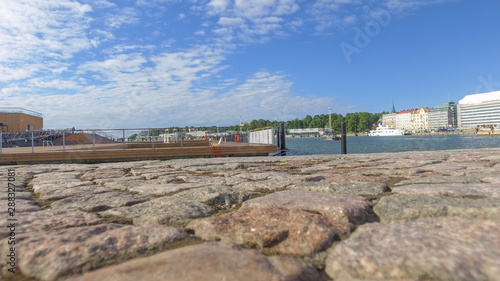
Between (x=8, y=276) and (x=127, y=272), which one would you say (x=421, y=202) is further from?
(x=8, y=276)

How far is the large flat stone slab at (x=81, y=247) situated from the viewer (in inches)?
38.7

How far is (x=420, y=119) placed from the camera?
421ft

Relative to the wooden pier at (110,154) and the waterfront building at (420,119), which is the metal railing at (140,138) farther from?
the waterfront building at (420,119)

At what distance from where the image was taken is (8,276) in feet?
3.16

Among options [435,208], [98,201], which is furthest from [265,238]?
[98,201]

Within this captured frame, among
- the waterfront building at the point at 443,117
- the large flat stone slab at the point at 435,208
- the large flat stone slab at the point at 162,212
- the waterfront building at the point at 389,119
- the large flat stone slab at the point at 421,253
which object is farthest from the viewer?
the waterfront building at the point at 389,119

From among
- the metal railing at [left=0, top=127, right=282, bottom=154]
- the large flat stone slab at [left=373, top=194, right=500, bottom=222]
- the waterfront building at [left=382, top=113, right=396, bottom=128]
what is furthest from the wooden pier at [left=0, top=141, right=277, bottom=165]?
the waterfront building at [left=382, top=113, right=396, bottom=128]

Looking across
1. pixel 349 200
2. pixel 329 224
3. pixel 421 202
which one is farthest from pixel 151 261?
pixel 421 202

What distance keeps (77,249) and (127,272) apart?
0.30 metres

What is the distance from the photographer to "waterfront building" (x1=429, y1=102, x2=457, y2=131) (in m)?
117

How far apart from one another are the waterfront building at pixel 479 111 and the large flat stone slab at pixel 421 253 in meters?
108

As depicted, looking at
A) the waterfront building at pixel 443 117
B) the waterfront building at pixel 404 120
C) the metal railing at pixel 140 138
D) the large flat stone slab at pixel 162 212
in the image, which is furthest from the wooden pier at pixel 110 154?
the waterfront building at pixel 404 120

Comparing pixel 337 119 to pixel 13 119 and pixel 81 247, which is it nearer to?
pixel 13 119

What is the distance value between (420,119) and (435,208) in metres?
147
